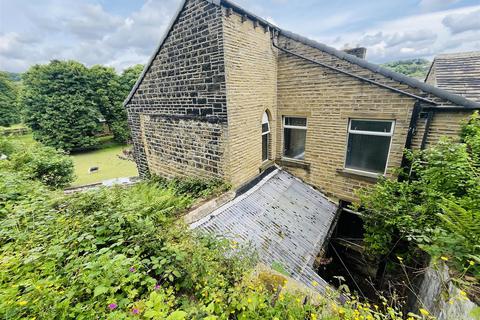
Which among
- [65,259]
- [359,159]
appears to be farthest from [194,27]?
[359,159]

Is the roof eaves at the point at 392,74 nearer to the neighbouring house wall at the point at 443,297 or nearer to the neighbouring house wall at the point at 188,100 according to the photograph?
the neighbouring house wall at the point at 188,100

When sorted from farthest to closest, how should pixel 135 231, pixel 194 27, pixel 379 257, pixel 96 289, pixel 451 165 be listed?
pixel 379 257 < pixel 194 27 < pixel 451 165 < pixel 135 231 < pixel 96 289

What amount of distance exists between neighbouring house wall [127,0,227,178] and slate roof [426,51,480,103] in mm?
7458

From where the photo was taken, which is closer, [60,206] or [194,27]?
[60,206]

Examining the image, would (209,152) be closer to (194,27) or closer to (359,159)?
(194,27)

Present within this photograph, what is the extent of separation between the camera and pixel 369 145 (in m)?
6.61

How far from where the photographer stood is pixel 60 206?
11.4 ft

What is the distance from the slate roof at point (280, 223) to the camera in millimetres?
4418

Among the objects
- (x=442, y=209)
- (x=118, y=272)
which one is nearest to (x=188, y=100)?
(x=118, y=272)

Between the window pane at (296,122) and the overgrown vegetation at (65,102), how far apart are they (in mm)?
26461

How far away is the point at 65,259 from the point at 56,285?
1.83ft

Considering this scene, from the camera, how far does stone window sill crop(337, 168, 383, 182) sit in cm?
666

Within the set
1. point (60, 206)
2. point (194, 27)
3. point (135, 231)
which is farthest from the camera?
point (194, 27)

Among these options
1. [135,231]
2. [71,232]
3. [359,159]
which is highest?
[71,232]
